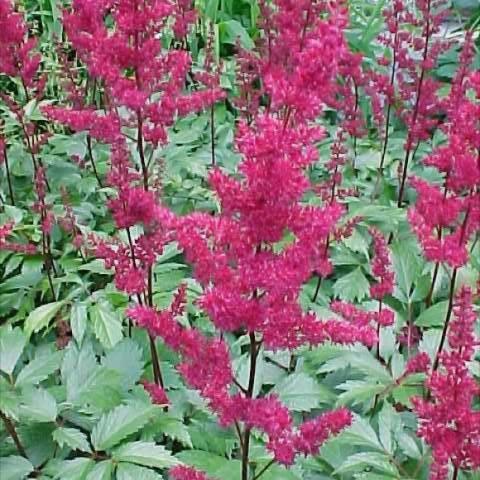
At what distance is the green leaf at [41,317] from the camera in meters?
3.01

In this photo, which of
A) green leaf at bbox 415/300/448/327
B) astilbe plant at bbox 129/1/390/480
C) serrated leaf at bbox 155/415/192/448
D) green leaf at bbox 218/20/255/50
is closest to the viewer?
astilbe plant at bbox 129/1/390/480

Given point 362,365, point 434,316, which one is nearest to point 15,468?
point 362,365

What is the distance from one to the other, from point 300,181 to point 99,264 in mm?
1680

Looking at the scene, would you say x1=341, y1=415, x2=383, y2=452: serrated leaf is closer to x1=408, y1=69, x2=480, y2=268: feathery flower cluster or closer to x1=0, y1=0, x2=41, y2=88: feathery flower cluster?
x1=408, y1=69, x2=480, y2=268: feathery flower cluster

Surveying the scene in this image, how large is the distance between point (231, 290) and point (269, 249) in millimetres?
131

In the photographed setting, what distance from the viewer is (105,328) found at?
116 inches

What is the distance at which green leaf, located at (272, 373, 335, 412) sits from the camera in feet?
8.69

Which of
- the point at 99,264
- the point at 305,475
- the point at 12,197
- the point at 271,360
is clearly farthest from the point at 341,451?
the point at 12,197

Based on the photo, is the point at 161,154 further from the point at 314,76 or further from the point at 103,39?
the point at 314,76

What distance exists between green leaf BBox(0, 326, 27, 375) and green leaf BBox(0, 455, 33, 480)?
0.87 ft

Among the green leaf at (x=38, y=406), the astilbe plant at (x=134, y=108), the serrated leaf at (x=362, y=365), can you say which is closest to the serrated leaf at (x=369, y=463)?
the serrated leaf at (x=362, y=365)

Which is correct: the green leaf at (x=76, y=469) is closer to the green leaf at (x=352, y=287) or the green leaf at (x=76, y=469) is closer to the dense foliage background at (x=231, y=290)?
the dense foliage background at (x=231, y=290)

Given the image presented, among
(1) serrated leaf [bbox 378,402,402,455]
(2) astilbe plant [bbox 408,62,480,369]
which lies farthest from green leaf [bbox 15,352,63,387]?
(2) astilbe plant [bbox 408,62,480,369]

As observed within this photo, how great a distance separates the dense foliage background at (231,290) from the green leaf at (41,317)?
10 millimetres
